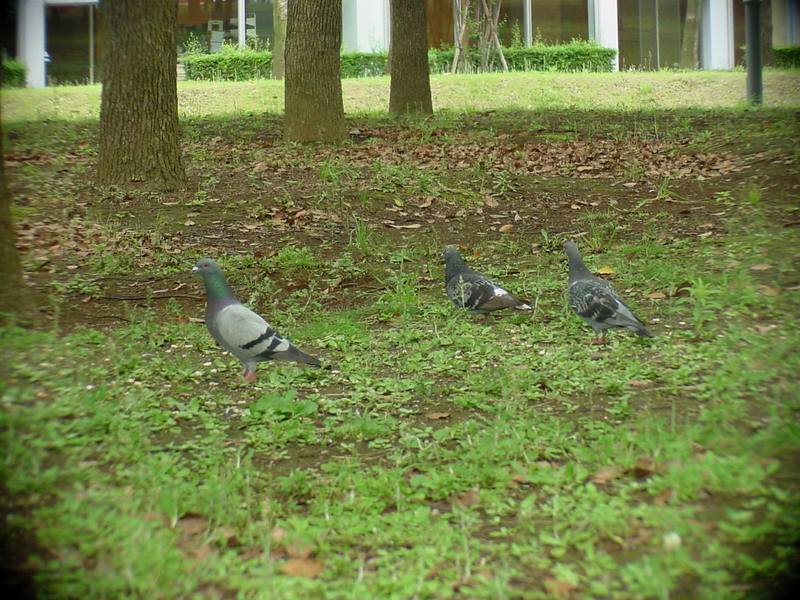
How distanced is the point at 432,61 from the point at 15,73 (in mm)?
10428

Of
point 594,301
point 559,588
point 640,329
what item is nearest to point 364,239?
point 594,301

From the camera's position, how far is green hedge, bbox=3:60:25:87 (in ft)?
64.0

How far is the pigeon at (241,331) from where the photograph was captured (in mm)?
5754

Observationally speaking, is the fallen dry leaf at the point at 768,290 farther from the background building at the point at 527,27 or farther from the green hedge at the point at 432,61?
the background building at the point at 527,27

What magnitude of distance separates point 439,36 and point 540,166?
16.3m

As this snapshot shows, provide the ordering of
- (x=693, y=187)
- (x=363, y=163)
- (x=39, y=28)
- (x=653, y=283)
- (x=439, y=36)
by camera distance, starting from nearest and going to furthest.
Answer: (x=653, y=283) → (x=693, y=187) → (x=363, y=163) → (x=39, y=28) → (x=439, y=36)

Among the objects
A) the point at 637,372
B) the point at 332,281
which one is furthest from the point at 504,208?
the point at 637,372

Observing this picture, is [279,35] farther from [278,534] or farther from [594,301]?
[278,534]

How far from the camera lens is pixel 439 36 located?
27.1 m

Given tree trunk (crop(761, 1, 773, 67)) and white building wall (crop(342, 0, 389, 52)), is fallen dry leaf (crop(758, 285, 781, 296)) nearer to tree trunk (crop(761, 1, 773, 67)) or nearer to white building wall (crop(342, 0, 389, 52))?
tree trunk (crop(761, 1, 773, 67))

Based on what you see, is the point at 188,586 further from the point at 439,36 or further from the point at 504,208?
the point at 439,36

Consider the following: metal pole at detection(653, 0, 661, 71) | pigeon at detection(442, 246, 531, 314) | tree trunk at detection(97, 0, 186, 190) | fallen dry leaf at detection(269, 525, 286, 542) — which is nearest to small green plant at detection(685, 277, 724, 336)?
pigeon at detection(442, 246, 531, 314)

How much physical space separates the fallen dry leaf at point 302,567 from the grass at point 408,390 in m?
0.02

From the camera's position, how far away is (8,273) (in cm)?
572
